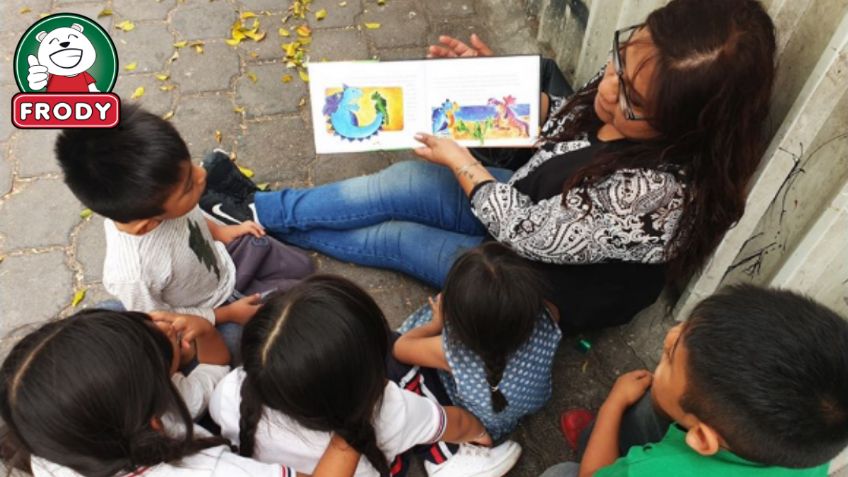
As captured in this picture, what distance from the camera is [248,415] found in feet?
4.59

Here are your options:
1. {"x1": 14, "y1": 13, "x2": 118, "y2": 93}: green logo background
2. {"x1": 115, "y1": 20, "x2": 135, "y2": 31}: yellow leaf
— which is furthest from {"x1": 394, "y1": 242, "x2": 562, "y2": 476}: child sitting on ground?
{"x1": 115, "y1": 20, "x2": 135, "y2": 31}: yellow leaf

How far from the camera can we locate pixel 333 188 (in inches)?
89.2

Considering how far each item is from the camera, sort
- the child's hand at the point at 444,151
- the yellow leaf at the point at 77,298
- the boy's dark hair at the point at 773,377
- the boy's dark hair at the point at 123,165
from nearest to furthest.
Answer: the boy's dark hair at the point at 773,377
the boy's dark hair at the point at 123,165
the child's hand at the point at 444,151
the yellow leaf at the point at 77,298

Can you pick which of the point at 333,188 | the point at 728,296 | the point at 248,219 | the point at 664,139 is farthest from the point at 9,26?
the point at 728,296

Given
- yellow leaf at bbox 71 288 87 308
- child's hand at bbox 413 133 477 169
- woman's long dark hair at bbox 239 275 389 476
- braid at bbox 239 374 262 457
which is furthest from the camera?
yellow leaf at bbox 71 288 87 308

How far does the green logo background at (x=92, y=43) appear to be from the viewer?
102 inches

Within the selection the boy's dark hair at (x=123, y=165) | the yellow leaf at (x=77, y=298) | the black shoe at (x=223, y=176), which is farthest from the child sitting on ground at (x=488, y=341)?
the yellow leaf at (x=77, y=298)

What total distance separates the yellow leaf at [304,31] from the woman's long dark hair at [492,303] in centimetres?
195

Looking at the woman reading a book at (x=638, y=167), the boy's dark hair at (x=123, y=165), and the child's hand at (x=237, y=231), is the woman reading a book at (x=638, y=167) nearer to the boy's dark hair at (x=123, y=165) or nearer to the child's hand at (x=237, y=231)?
the child's hand at (x=237, y=231)

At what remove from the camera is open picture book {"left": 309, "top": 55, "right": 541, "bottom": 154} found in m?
1.89

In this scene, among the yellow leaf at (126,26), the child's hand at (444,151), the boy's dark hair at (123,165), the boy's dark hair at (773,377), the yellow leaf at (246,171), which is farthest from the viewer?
the yellow leaf at (126,26)

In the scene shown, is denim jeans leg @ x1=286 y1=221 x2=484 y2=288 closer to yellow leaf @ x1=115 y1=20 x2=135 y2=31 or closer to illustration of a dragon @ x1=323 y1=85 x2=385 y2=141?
illustration of a dragon @ x1=323 y1=85 x2=385 y2=141

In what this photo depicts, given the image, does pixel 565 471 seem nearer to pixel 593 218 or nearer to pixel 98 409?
pixel 593 218

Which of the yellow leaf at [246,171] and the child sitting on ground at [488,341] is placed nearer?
the child sitting on ground at [488,341]
